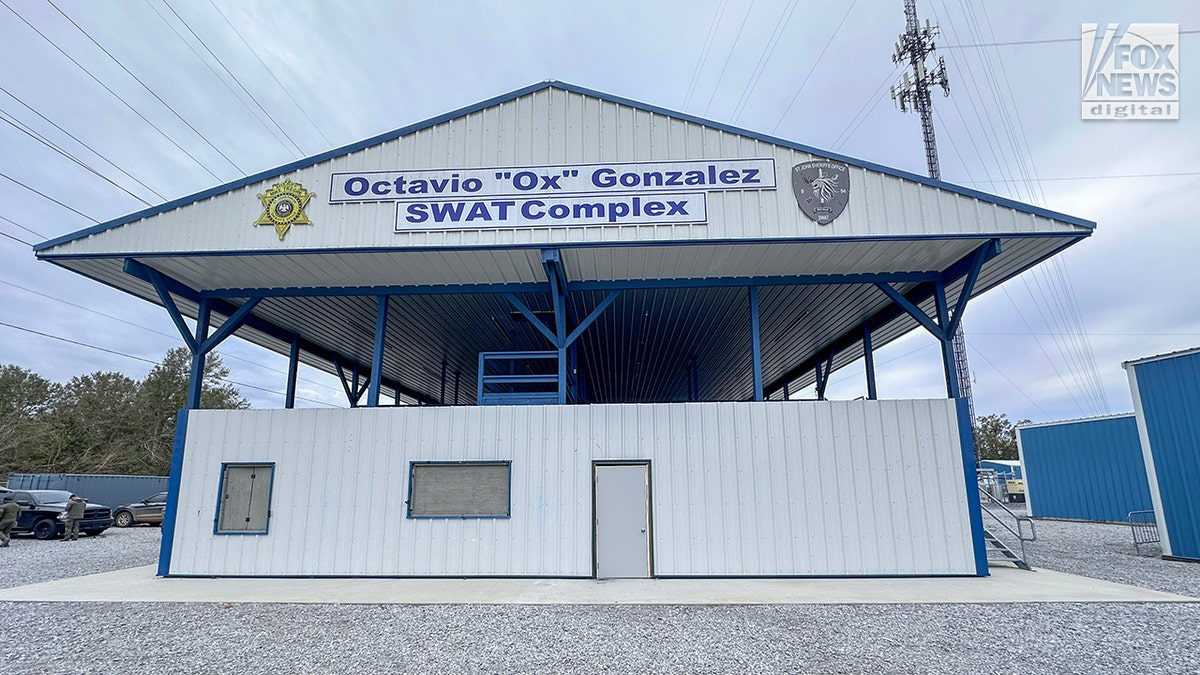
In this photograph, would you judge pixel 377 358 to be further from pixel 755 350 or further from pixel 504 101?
pixel 755 350

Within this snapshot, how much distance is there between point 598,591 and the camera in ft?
27.4

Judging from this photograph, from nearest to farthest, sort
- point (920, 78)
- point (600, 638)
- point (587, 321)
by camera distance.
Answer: point (600, 638), point (587, 321), point (920, 78)

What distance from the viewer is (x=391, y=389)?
69.8 ft

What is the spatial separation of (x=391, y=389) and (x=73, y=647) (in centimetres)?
1584

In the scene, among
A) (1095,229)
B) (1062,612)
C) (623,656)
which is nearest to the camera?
(623,656)

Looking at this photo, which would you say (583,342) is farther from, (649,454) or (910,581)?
(910,581)

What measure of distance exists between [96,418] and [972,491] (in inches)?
1843

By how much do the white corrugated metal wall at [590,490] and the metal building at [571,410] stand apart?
0.03m

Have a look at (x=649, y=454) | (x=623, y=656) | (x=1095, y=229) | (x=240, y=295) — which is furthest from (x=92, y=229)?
(x=1095, y=229)

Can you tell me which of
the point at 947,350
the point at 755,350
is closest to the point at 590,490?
the point at 755,350

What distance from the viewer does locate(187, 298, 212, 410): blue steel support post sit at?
10750mm

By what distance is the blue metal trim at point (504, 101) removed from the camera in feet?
31.8

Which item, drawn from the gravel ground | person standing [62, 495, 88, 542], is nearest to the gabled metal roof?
the gravel ground

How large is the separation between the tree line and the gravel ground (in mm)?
29152
